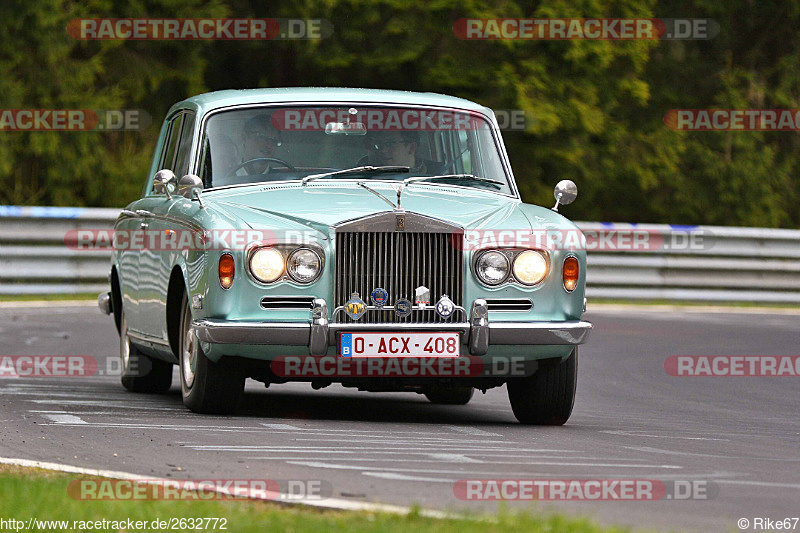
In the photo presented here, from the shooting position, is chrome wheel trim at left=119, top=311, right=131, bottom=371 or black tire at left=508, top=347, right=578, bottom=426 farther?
chrome wheel trim at left=119, top=311, right=131, bottom=371

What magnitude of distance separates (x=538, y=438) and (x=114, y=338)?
812 cm

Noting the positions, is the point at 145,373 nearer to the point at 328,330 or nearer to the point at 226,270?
the point at 226,270

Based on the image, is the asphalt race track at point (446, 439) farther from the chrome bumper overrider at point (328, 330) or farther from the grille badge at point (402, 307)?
the grille badge at point (402, 307)

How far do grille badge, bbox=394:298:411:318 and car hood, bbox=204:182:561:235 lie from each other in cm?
49

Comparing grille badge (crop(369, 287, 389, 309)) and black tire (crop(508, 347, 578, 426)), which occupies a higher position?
grille badge (crop(369, 287, 389, 309))

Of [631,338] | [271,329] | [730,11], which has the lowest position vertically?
[631,338]

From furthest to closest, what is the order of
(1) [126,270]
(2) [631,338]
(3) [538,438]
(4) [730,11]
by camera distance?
1. (4) [730,11]
2. (2) [631,338]
3. (1) [126,270]
4. (3) [538,438]

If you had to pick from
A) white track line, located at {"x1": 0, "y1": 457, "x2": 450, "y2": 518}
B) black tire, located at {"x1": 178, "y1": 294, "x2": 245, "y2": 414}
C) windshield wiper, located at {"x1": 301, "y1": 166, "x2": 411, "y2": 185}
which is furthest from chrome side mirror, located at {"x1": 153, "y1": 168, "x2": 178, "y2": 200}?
white track line, located at {"x1": 0, "y1": 457, "x2": 450, "y2": 518}

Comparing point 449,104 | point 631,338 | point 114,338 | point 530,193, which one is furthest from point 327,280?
point 530,193

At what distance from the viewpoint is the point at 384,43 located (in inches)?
1199

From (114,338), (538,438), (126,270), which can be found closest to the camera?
(538,438)

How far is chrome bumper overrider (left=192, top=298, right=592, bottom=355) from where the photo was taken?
9.17 metres

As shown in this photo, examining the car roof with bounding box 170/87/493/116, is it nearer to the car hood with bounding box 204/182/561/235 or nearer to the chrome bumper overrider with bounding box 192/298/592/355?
the car hood with bounding box 204/182/561/235

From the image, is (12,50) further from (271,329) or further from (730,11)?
(271,329)
